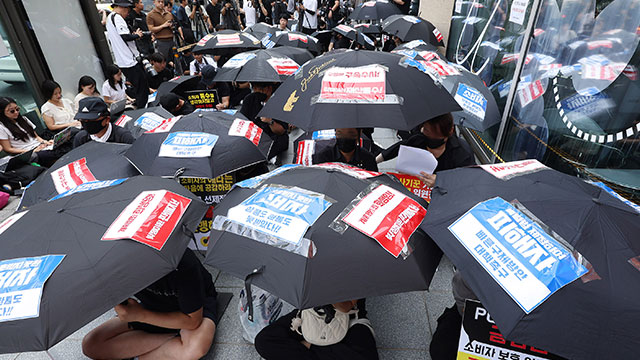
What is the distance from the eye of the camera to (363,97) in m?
2.62

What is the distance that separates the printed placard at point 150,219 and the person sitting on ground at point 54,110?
5555mm

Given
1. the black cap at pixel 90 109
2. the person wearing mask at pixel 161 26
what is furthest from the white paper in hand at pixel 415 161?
the person wearing mask at pixel 161 26

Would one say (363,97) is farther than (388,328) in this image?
No

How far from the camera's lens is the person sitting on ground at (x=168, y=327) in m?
2.40

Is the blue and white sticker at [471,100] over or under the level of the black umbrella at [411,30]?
under

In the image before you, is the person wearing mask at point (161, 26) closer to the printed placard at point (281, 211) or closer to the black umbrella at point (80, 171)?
the black umbrella at point (80, 171)

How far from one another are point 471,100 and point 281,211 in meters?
2.62

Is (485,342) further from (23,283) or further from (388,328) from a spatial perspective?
(23,283)

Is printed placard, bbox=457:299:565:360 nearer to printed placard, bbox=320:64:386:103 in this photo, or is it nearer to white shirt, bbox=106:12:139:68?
printed placard, bbox=320:64:386:103

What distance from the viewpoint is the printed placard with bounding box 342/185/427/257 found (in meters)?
1.77

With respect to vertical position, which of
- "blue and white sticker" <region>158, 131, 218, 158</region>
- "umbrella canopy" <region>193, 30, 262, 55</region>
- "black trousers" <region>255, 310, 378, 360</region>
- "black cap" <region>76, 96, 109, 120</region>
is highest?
"umbrella canopy" <region>193, 30, 262, 55</region>

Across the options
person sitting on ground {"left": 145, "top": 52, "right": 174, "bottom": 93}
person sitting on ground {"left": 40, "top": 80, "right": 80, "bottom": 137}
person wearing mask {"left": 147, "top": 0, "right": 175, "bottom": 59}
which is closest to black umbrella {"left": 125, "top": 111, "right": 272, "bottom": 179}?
person sitting on ground {"left": 40, "top": 80, "right": 80, "bottom": 137}

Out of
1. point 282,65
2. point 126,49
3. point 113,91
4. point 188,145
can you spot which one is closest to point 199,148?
point 188,145

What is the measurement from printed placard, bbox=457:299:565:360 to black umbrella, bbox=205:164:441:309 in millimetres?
369
